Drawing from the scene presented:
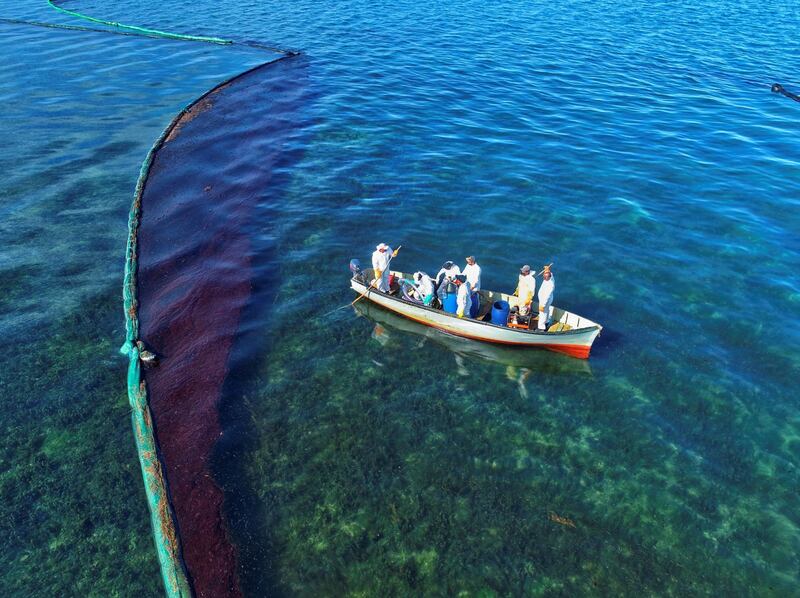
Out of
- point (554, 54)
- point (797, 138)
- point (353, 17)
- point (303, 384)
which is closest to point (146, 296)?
point (303, 384)

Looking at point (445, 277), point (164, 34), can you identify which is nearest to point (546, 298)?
point (445, 277)

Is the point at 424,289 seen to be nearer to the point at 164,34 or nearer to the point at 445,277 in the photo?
the point at 445,277

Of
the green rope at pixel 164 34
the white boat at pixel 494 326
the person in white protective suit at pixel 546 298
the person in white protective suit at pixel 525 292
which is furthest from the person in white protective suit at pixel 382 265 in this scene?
the green rope at pixel 164 34

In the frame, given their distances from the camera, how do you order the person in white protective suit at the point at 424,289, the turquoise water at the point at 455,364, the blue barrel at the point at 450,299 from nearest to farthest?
the turquoise water at the point at 455,364 < the blue barrel at the point at 450,299 < the person in white protective suit at the point at 424,289

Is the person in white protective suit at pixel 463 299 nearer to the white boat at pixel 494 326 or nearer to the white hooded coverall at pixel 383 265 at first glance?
the white boat at pixel 494 326

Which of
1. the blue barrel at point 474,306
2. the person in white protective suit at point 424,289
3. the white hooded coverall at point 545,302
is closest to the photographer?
the white hooded coverall at point 545,302

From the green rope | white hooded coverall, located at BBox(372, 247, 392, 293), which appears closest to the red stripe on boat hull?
white hooded coverall, located at BBox(372, 247, 392, 293)
